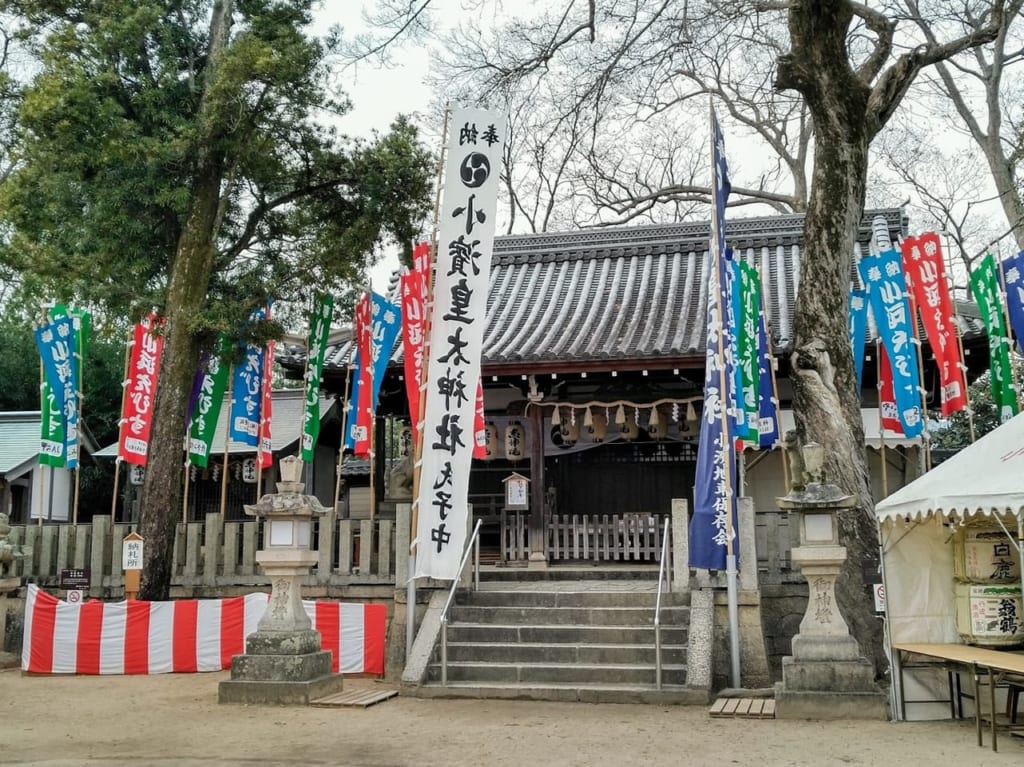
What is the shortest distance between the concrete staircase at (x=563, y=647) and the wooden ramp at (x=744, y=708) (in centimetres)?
33

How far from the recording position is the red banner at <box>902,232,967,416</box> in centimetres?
1185

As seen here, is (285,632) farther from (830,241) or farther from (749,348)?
(830,241)

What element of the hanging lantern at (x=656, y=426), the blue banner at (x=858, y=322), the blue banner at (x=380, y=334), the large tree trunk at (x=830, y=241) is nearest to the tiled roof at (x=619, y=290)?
the blue banner at (x=858, y=322)

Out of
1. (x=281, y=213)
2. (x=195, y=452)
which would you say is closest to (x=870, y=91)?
(x=281, y=213)

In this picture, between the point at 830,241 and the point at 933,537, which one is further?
the point at 830,241

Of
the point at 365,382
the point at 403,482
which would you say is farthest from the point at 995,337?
the point at 403,482

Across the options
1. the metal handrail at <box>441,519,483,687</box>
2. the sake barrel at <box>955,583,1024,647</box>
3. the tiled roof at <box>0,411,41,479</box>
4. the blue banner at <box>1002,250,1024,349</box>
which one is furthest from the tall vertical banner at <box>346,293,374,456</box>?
the tiled roof at <box>0,411,41,479</box>

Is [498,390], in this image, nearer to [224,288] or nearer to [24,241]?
[224,288]

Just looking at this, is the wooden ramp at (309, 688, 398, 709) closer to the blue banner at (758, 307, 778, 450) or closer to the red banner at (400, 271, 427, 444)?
the red banner at (400, 271, 427, 444)

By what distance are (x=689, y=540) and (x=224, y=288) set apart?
685 cm

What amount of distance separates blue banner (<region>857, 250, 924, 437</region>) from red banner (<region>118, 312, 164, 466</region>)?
31.2 ft

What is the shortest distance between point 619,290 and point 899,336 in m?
6.06

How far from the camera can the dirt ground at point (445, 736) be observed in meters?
6.36

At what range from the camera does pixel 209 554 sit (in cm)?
1163
